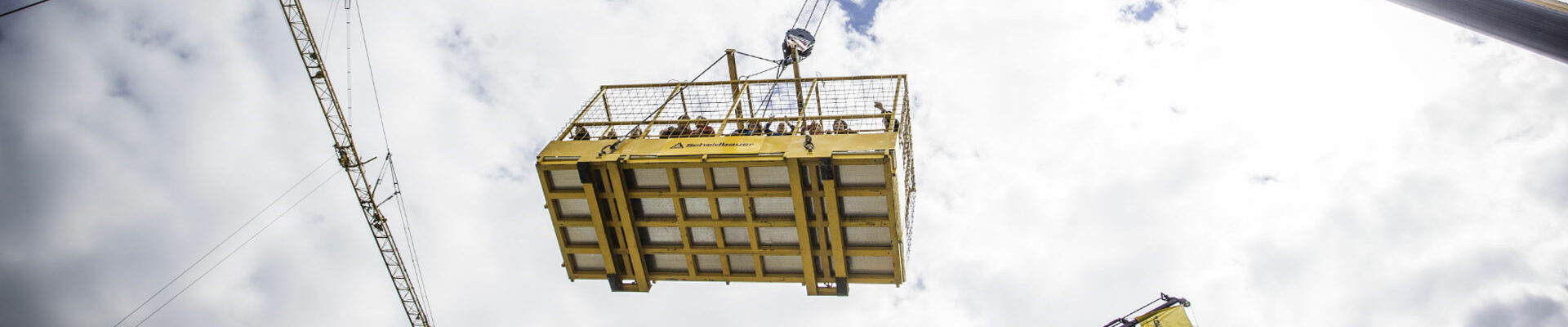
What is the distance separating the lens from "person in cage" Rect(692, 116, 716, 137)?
12195 millimetres

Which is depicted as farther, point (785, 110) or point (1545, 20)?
point (785, 110)

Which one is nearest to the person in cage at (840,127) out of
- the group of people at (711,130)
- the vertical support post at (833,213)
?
the group of people at (711,130)

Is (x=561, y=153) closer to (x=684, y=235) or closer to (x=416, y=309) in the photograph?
(x=684, y=235)

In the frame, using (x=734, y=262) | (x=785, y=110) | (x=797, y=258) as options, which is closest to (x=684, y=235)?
(x=734, y=262)

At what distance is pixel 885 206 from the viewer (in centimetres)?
1125

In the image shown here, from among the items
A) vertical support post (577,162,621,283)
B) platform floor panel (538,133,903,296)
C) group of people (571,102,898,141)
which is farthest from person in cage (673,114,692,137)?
vertical support post (577,162,621,283)

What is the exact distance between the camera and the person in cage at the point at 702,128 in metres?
12.2

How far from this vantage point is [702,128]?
12297mm

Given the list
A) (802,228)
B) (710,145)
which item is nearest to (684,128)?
(710,145)

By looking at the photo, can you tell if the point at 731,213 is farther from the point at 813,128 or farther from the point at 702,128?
the point at 813,128

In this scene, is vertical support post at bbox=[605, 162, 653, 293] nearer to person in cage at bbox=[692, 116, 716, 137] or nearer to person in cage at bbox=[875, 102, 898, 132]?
person in cage at bbox=[692, 116, 716, 137]

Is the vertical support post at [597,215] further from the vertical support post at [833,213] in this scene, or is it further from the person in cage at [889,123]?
the person in cage at [889,123]

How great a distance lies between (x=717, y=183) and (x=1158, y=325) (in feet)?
26.3

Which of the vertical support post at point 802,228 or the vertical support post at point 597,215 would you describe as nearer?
the vertical support post at point 802,228
